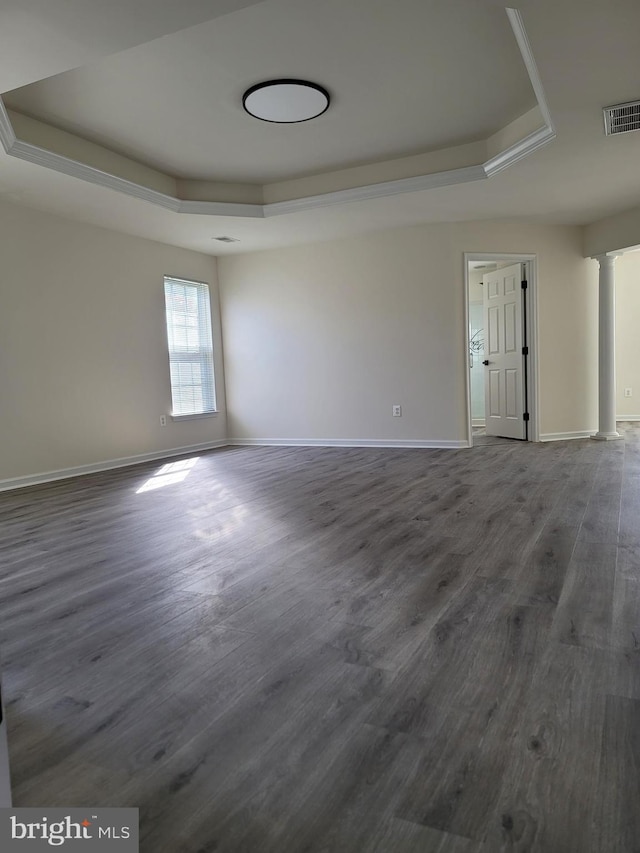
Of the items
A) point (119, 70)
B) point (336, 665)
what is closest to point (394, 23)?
point (119, 70)

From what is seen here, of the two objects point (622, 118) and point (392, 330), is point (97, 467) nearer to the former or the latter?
point (392, 330)

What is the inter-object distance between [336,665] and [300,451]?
5112 mm

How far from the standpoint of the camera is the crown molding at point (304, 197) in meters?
3.65

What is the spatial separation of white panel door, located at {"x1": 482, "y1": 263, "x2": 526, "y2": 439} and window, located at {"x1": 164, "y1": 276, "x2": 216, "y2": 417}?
377cm

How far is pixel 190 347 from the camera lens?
7258 millimetres

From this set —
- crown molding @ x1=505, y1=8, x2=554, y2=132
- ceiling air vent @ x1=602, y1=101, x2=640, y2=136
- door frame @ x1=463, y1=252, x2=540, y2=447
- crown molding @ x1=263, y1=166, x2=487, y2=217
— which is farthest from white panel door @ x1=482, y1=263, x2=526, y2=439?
crown molding @ x1=505, y1=8, x2=554, y2=132

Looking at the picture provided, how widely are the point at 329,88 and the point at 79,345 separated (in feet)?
11.3

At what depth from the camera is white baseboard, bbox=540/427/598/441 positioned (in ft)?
22.2

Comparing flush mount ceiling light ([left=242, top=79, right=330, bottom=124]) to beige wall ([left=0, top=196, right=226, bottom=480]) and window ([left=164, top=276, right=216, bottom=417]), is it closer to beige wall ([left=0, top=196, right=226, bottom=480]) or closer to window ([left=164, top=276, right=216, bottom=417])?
beige wall ([left=0, top=196, right=226, bottom=480])

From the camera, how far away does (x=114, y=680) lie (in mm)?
1699

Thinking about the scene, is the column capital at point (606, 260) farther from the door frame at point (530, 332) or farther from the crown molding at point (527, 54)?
the crown molding at point (527, 54)

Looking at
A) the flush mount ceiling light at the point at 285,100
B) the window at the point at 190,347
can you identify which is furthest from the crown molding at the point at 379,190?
the window at the point at 190,347

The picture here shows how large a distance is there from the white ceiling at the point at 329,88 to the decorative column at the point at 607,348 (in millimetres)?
895

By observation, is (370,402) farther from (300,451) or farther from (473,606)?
(473,606)
